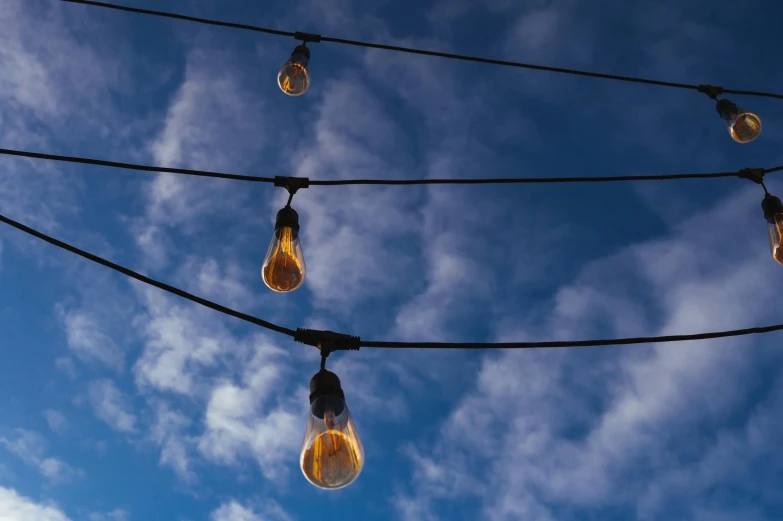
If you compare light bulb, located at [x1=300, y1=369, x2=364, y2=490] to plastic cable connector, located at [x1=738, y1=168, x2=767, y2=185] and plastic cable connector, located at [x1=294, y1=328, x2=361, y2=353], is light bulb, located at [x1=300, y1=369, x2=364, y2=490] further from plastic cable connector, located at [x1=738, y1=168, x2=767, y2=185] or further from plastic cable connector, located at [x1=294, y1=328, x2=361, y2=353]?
plastic cable connector, located at [x1=738, y1=168, x2=767, y2=185]

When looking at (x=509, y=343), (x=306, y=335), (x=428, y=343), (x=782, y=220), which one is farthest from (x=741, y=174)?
(x=306, y=335)

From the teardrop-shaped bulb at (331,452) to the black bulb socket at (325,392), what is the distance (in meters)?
0.02

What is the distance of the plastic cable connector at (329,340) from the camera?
2.89 m

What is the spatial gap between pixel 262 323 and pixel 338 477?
863 millimetres

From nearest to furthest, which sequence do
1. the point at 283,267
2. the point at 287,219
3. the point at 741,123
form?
the point at 283,267 → the point at 287,219 → the point at 741,123

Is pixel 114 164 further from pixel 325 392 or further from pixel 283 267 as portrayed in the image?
pixel 325 392

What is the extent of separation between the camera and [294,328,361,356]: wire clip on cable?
9.48 feet

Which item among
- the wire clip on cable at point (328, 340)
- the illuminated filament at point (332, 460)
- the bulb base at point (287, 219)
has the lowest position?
the illuminated filament at point (332, 460)

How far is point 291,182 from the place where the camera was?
4312 millimetres

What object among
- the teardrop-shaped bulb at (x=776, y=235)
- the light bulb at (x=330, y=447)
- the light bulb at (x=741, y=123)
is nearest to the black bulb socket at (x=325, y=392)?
the light bulb at (x=330, y=447)

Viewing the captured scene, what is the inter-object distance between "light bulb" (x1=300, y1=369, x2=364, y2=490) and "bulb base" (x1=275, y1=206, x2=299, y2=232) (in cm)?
164

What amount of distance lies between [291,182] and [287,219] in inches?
14.1

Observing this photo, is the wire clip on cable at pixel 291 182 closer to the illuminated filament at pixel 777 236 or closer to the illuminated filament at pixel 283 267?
the illuminated filament at pixel 283 267

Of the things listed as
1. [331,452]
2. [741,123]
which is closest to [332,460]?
[331,452]
